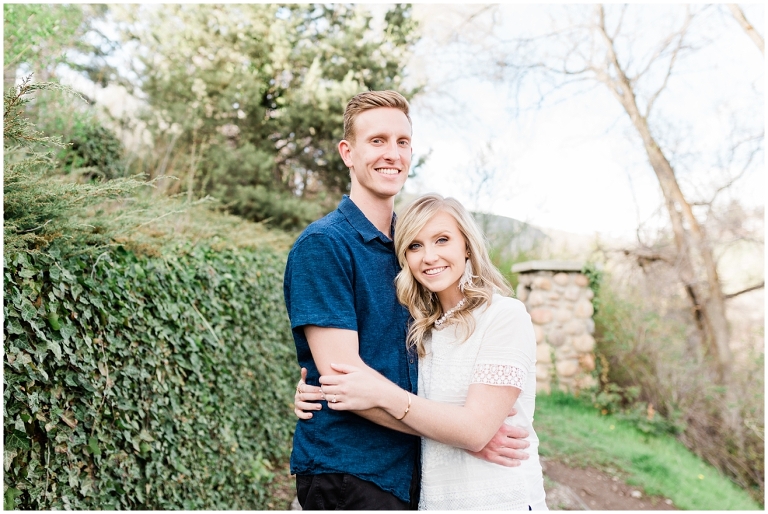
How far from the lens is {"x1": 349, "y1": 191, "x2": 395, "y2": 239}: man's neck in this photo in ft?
7.14

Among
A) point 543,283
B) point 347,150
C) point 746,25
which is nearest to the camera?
point 347,150

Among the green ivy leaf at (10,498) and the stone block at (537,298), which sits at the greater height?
the stone block at (537,298)

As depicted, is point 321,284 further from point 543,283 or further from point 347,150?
point 543,283

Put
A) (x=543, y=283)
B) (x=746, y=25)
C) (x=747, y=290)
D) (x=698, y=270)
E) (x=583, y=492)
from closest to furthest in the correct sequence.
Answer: (x=583, y=492)
(x=543, y=283)
(x=746, y=25)
(x=747, y=290)
(x=698, y=270)

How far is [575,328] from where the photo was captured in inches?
326

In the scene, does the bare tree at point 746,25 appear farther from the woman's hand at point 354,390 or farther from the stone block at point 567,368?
the woman's hand at point 354,390

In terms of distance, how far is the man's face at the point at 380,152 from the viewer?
7.10ft

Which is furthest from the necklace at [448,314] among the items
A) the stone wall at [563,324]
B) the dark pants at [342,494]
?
the stone wall at [563,324]

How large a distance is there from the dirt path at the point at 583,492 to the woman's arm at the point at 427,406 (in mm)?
3093

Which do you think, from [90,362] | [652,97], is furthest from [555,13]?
[90,362]

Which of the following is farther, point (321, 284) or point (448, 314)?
point (448, 314)

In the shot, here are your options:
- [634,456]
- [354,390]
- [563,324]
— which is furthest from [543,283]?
[354,390]

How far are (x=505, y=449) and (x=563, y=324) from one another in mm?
6842

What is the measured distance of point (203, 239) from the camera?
4027 millimetres
